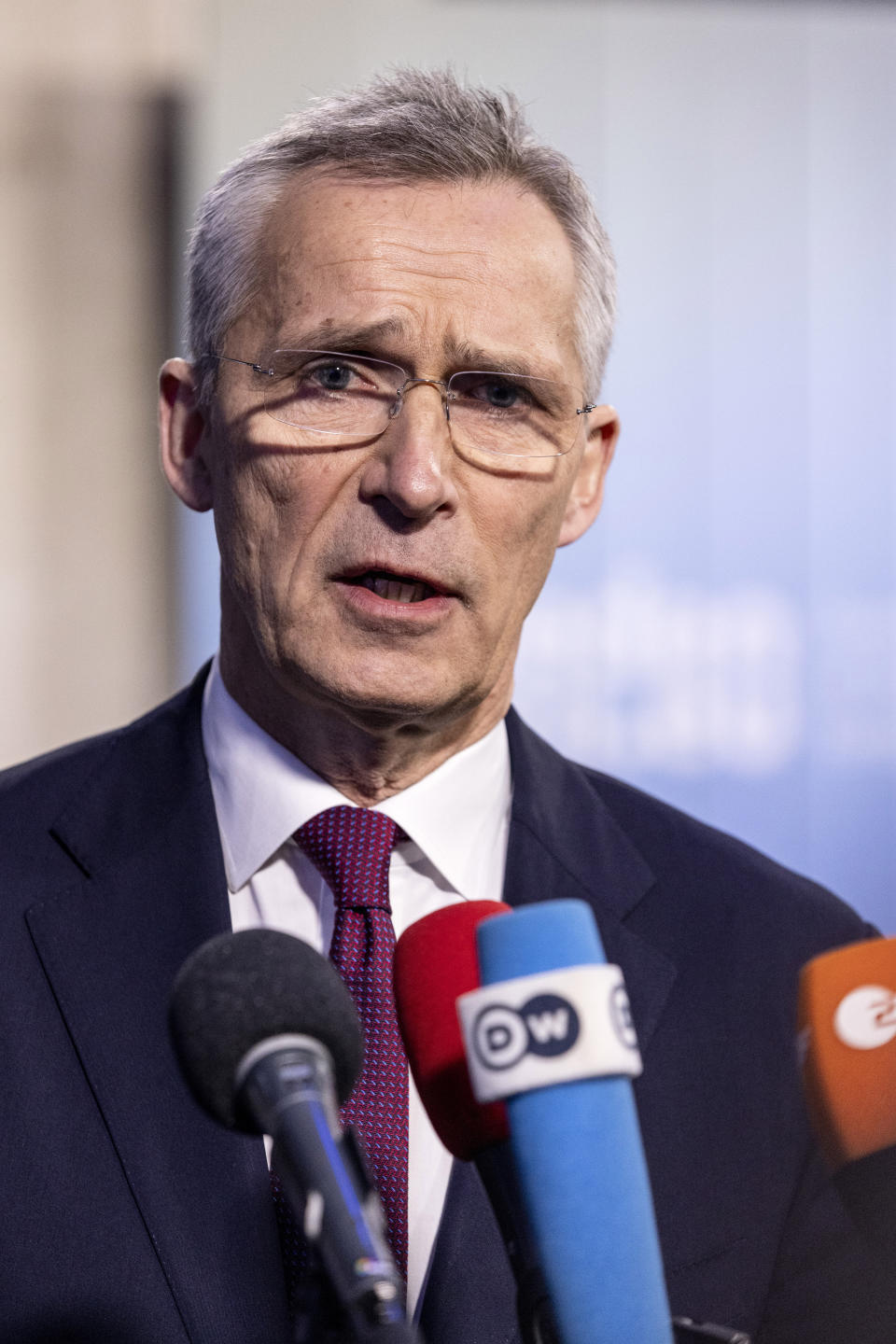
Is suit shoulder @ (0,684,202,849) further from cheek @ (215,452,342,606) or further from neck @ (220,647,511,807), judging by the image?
cheek @ (215,452,342,606)

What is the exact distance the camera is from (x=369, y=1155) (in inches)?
63.7

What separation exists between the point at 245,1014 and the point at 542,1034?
193 millimetres

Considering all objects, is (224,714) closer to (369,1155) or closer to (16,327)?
(369,1155)

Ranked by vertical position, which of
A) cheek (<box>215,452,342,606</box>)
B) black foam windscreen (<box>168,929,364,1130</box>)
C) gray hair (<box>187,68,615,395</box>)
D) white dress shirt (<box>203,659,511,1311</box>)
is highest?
gray hair (<box>187,68,615,395</box>)

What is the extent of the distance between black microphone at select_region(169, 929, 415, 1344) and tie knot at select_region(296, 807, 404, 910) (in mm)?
885

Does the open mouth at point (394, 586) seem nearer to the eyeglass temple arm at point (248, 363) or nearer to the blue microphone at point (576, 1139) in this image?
the eyeglass temple arm at point (248, 363)

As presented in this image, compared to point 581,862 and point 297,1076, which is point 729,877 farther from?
point 297,1076

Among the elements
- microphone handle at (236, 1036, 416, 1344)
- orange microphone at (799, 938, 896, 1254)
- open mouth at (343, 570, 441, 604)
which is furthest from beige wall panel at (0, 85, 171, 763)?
A: microphone handle at (236, 1036, 416, 1344)

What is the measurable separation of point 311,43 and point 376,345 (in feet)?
11.7

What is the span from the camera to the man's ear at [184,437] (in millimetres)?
2066

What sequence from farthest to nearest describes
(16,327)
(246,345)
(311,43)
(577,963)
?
1. (311,43)
2. (16,327)
3. (246,345)
4. (577,963)

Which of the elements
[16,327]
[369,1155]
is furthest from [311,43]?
[369,1155]

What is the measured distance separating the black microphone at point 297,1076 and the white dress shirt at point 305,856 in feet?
3.12

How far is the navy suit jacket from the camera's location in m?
1.55
